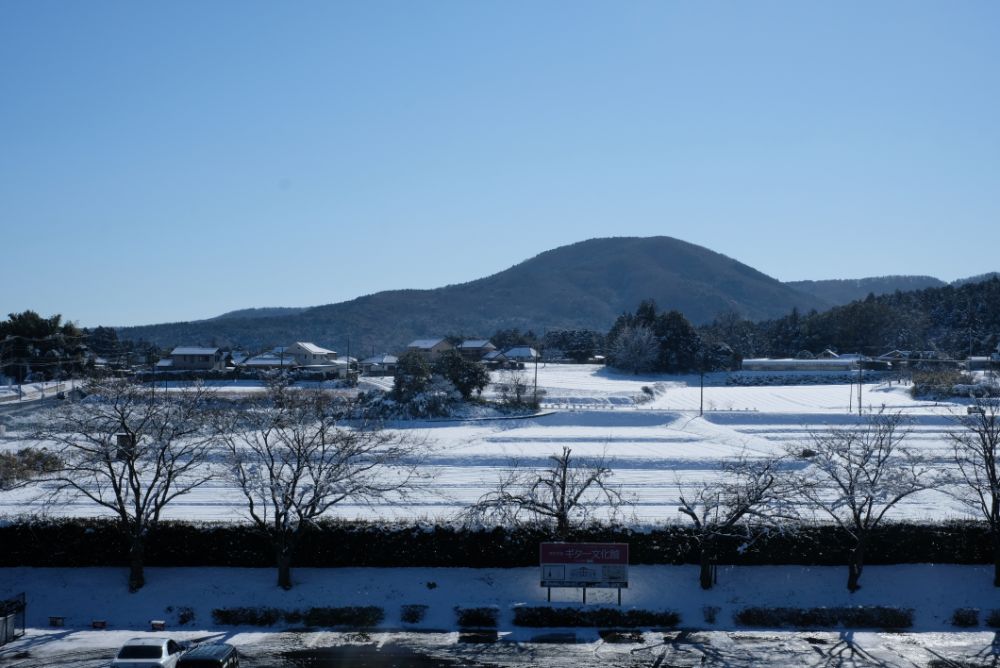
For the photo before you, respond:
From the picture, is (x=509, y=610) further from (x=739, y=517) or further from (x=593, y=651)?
(x=739, y=517)

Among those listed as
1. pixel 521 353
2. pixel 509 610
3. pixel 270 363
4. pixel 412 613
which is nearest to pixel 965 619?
pixel 509 610

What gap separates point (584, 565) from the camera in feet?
63.8

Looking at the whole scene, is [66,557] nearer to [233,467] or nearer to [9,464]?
[233,467]

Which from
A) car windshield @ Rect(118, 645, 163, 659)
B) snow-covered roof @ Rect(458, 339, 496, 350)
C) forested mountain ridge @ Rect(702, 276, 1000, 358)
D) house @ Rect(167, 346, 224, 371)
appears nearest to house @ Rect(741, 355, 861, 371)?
forested mountain ridge @ Rect(702, 276, 1000, 358)

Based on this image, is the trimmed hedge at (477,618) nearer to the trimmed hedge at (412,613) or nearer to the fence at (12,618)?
the trimmed hedge at (412,613)

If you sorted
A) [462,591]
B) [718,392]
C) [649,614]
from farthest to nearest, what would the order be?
[718,392]
[462,591]
[649,614]

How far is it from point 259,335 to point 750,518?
564ft

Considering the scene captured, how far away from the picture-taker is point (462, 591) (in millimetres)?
19922

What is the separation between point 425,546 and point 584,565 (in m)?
4.24

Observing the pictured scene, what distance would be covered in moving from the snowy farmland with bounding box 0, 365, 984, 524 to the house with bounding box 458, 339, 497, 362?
34.0 meters

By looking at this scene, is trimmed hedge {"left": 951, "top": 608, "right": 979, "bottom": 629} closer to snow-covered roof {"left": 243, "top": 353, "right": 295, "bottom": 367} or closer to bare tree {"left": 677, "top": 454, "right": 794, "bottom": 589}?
bare tree {"left": 677, "top": 454, "right": 794, "bottom": 589}

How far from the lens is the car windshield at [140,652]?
47.6ft

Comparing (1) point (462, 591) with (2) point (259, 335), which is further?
(2) point (259, 335)

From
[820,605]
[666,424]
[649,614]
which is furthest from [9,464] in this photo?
[666,424]
